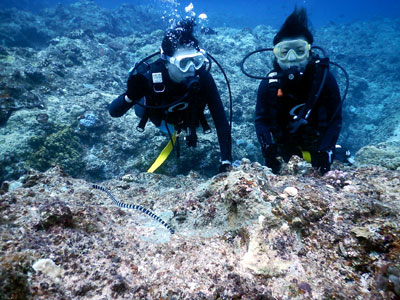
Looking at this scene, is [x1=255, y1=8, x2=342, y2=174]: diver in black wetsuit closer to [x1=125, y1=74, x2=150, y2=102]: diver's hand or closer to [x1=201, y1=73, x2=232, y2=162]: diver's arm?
[x1=201, y1=73, x2=232, y2=162]: diver's arm

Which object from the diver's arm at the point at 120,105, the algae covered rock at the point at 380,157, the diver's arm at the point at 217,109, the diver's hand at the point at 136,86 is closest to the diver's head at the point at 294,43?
the diver's arm at the point at 217,109

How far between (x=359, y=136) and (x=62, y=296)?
45.6ft

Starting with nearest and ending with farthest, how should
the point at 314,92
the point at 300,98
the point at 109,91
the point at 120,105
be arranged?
the point at 314,92 < the point at 300,98 < the point at 120,105 < the point at 109,91

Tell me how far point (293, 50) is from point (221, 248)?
3.42m

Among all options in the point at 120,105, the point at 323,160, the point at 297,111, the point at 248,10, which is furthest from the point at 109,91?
the point at 248,10

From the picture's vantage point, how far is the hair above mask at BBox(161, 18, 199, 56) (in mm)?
3682

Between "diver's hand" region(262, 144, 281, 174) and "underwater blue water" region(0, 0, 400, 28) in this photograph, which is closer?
"diver's hand" region(262, 144, 281, 174)

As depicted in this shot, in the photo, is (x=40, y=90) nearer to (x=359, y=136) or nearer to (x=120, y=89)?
(x=120, y=89)

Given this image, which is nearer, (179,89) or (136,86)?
(136,86)

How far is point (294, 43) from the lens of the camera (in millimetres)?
3686

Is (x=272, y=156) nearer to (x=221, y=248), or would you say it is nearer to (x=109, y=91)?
(x=221, y=248)

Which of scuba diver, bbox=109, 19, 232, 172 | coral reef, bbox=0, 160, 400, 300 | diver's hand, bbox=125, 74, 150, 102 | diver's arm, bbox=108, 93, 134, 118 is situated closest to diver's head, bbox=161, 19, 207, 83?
scuba diver, bbox=109, 19, 232, 172

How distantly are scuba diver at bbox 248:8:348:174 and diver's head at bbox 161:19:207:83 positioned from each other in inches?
49.7

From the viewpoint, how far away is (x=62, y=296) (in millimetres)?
1279
